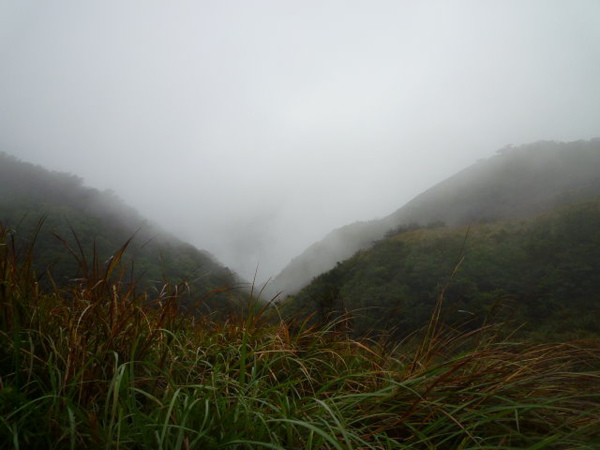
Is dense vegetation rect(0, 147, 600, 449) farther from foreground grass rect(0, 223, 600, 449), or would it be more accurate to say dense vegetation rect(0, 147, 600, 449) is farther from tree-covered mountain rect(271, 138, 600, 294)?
tree-covered mountain rect(271, 138, 600, 294)

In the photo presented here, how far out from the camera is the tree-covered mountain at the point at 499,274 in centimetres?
2030

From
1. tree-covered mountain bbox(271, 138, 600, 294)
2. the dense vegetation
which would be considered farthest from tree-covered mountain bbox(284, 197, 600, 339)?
tree-covered mountain bbox(271, 138, 600, 294)

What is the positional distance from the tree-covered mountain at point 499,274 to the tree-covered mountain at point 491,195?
1704 cm

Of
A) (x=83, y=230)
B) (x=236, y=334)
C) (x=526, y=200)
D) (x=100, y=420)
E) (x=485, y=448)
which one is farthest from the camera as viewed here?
(x=526, y=200)

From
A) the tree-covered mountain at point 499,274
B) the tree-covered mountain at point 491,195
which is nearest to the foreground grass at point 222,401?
the tree-covered mountain at point 499,274

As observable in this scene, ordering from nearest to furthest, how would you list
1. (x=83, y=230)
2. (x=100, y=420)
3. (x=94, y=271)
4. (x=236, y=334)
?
(x=100, y=420) < (x=94, y=271) < (x=236, y=334) < (x=83, y=230)

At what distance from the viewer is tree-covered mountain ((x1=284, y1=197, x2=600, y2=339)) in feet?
66.6

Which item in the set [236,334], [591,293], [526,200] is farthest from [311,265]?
[236,334]

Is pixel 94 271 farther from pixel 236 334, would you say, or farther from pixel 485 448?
pixel 485 448

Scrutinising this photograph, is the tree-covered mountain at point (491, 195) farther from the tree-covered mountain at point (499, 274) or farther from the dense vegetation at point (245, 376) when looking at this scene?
the dense vegetation at point (245, 376)

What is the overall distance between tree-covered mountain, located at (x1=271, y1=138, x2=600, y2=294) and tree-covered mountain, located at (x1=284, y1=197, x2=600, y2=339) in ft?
55.9

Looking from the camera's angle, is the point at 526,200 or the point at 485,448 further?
the point at 526,200

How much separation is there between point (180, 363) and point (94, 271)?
890mm

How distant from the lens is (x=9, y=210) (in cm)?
5003
